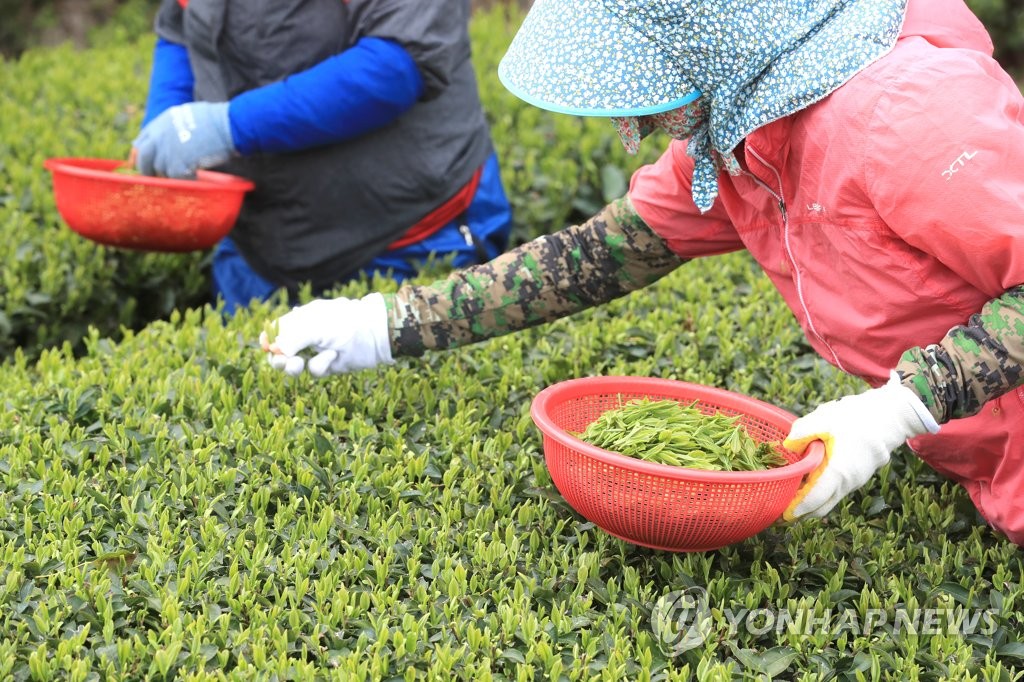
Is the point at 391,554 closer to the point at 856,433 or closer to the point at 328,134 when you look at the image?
the point at 856,433

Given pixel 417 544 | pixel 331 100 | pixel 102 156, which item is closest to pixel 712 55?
pixel 417 544

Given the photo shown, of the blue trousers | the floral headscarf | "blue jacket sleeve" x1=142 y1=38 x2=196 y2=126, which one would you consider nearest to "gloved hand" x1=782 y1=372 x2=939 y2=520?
the floral headscarf

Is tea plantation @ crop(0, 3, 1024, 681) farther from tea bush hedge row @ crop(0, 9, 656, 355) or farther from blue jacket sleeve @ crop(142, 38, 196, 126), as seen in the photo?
blue jacket sleeve @ crop(142, 38, 196, 126)

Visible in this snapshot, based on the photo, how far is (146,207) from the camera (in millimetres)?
3510

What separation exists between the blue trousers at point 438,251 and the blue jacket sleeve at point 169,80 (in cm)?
51

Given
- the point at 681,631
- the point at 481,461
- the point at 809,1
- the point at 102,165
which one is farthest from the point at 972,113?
the point at 102,165

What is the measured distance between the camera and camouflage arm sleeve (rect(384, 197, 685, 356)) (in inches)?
104

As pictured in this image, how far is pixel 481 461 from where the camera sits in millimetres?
2633

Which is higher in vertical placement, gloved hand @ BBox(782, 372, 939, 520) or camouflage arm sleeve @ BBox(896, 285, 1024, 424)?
camouflage arm sleeve @ BBox(896, 285, 1024, 424)

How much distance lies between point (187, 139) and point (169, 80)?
0.64 m

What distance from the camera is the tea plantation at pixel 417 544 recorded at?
197 centimetres

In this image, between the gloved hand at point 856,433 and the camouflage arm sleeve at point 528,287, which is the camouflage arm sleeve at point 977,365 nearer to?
the gloved hand at point 856,433

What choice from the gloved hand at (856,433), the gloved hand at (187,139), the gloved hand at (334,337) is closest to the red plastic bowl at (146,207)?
the gloved hand at (187,139)

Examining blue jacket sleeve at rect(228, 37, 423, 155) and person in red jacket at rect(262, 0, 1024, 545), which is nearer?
person in red jacket at rect(262, 0, 1024, 545)
